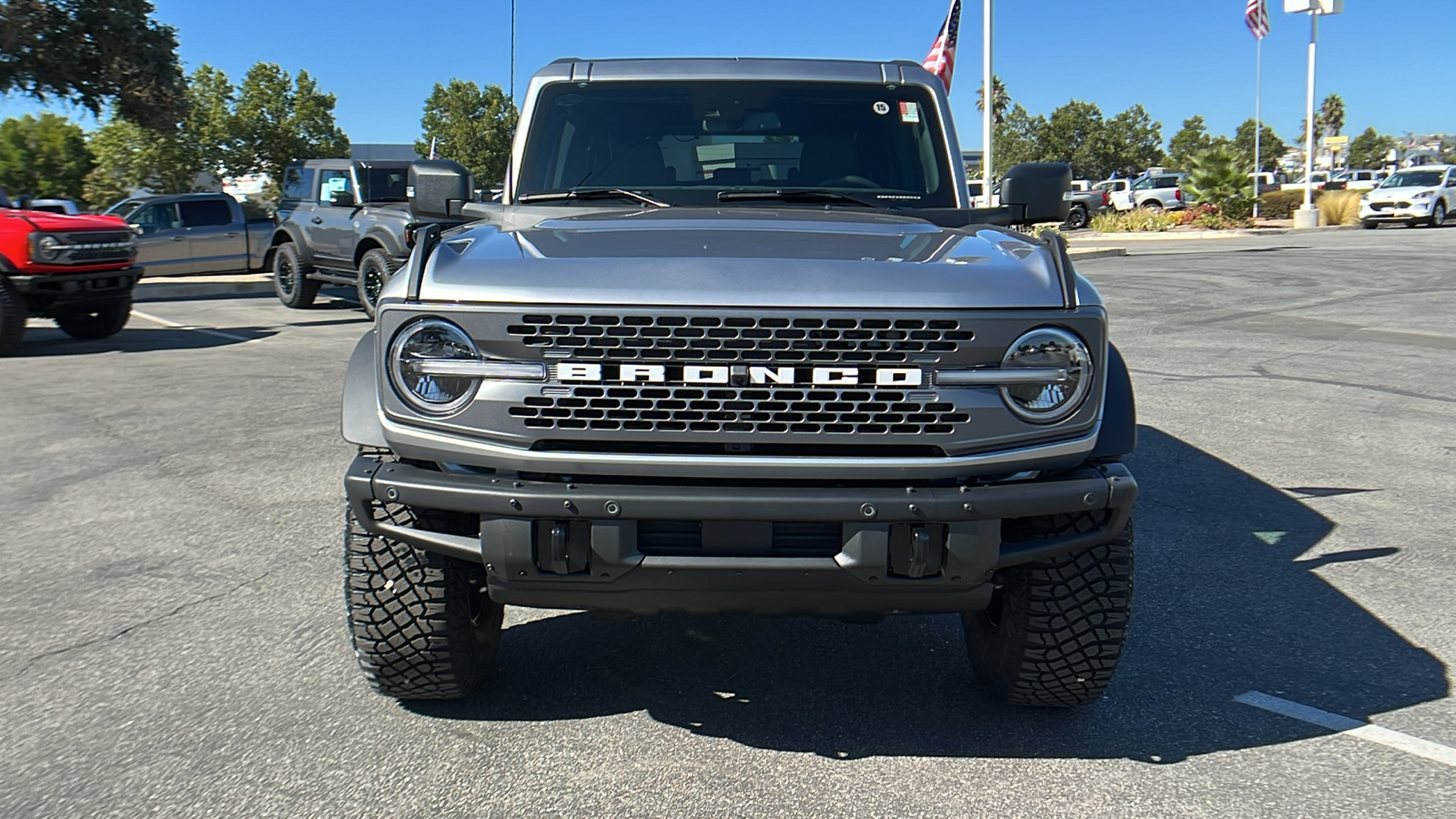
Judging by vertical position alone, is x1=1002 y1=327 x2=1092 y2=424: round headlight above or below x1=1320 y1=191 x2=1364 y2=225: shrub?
below

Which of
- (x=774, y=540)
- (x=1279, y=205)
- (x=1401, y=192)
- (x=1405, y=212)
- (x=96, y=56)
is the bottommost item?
(x=774, y=540)

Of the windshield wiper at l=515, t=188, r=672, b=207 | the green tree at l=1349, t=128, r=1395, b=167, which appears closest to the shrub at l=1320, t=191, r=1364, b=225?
the windshield wiper at l=515, t=188, r=672, b=207

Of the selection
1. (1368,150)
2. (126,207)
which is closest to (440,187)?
(126,207)

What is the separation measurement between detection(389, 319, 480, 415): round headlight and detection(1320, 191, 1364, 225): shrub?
137 ft

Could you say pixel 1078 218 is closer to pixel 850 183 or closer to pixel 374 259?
pixel 374 259

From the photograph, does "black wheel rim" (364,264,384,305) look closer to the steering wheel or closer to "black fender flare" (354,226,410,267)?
"black fender flare" (354,226,410,267)

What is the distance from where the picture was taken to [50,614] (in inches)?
177

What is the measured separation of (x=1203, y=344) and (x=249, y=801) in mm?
10914

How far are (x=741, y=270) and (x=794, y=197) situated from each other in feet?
4.66

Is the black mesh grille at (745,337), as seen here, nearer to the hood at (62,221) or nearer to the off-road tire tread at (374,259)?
the off-road tire tread at (374,259)

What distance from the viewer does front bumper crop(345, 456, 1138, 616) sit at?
2.82 metres

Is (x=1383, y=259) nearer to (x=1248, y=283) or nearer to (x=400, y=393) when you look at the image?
(x=1248, y=283)

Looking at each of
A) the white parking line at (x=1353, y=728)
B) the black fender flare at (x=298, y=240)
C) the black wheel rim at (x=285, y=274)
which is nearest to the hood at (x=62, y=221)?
the black fender flare at (x=298, y=240)

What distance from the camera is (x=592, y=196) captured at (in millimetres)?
4398
